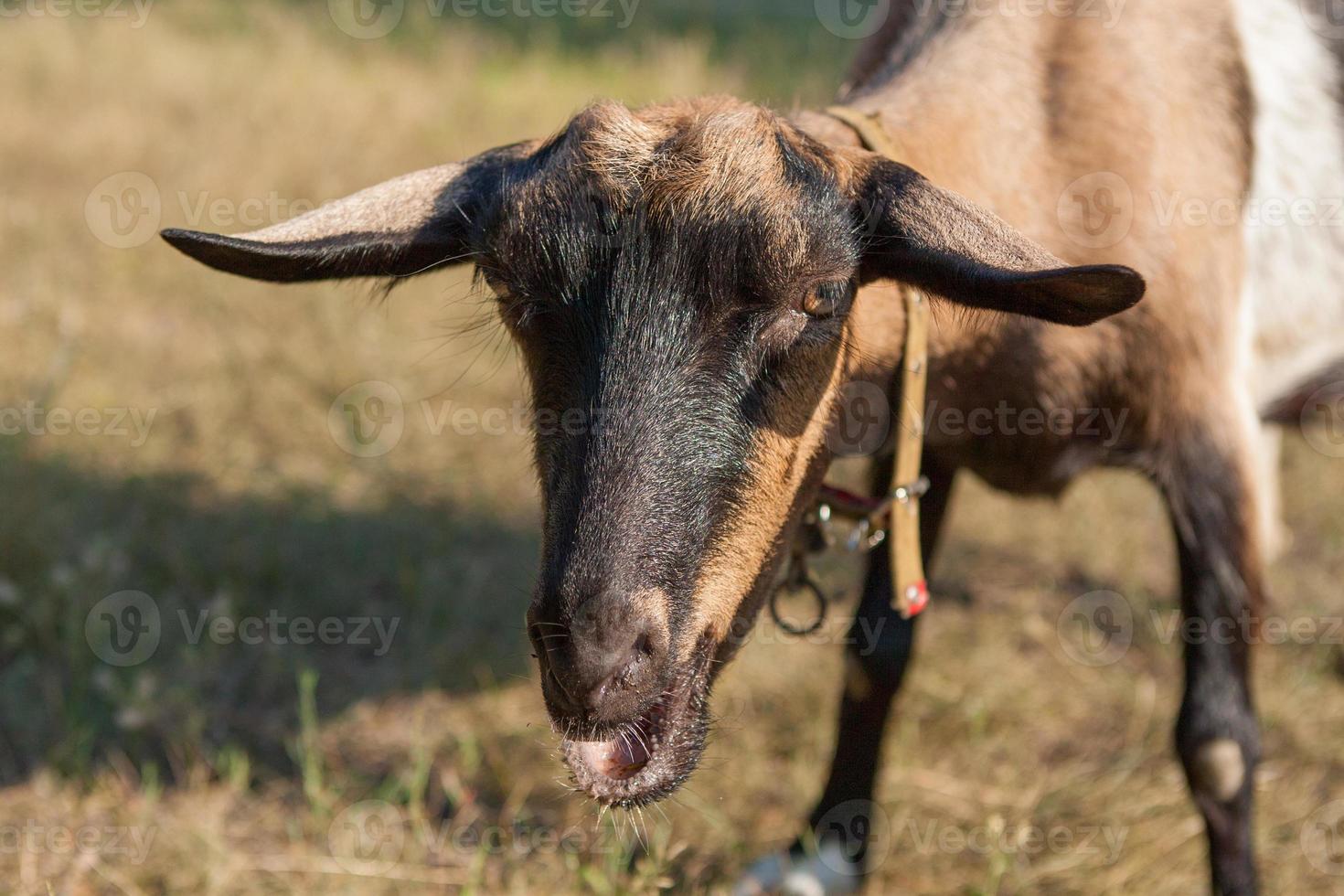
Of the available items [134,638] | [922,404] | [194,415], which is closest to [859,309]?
[922,404]

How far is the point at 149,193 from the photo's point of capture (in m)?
7.83

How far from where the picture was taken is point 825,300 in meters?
2.47

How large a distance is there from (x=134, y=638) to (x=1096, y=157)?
138 inches

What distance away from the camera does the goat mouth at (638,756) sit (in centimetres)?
232

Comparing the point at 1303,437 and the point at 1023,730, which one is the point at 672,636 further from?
the point at 1303,437

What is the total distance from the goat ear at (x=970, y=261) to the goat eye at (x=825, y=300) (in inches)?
3.6

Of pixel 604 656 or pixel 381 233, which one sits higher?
pixel 381 233

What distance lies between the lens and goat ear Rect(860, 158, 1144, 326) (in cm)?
214

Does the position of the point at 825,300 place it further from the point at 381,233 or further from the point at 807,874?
the point at 807,874
